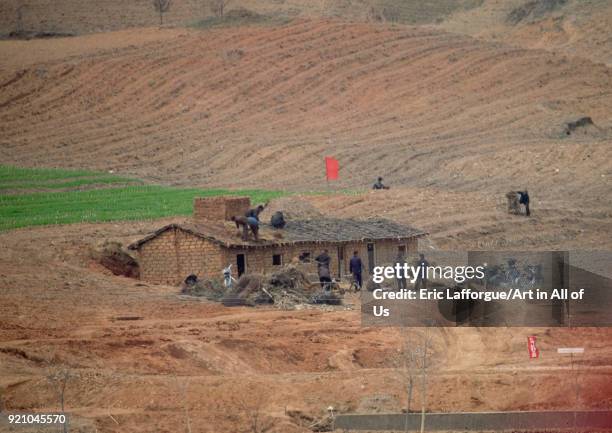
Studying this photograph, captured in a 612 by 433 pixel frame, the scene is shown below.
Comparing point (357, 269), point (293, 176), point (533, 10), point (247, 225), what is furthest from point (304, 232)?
point (533, 10)

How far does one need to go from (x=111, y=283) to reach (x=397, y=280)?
6.77 metres

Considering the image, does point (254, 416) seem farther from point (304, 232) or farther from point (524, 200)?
point (524, 200)

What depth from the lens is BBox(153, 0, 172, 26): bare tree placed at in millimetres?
91438

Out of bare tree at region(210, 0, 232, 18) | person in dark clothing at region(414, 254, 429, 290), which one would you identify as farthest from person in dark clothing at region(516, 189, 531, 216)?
bare tree at region(210, 0, 232, 18)

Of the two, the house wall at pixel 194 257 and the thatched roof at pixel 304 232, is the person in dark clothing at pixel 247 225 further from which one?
the house wall at pixel 194 257

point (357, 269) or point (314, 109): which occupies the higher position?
point (314, 109)

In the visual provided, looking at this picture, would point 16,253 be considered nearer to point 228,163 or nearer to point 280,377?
point 280,377

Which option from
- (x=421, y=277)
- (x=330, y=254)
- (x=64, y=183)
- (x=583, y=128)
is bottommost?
(x=421, y=277)

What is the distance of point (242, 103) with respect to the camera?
75.1m

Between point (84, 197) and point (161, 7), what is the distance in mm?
37646

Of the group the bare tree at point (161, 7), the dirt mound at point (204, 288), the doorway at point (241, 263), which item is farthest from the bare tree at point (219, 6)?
the dirt mound at point (204, 288)

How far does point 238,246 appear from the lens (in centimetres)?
3919

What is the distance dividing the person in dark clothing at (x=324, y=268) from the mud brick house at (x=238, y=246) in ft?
0.99

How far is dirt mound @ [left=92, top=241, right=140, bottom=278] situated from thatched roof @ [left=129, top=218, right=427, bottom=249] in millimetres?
629
